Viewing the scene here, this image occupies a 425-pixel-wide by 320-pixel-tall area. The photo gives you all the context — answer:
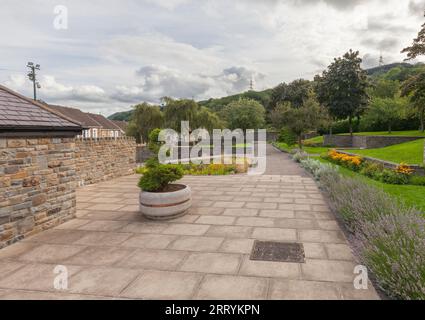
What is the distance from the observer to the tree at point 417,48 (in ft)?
46.0

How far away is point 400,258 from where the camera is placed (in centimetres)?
324

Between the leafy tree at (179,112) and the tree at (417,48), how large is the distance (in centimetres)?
1750

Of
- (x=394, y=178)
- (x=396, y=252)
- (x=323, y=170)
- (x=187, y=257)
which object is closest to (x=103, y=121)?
(x=323, y=170)

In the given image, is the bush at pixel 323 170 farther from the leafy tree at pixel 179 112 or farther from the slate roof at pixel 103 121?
the slate roof at pixel 103 121

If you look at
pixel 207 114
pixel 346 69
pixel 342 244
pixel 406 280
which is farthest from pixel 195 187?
pixel 346 69

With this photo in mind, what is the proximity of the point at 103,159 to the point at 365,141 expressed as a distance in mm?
25485

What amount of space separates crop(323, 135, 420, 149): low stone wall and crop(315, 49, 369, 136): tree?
133 centimetres

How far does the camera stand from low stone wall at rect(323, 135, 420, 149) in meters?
26.2

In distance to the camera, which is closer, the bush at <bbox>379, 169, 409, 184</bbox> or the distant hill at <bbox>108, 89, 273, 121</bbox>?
the bush at <bbox>379, 169, 409, 184</bbox>

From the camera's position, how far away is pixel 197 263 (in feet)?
14.1

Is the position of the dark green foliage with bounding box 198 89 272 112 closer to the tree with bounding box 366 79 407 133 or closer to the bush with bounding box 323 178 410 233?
the tree with bounding box 366 79 407 133

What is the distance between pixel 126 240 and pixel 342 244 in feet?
12.9

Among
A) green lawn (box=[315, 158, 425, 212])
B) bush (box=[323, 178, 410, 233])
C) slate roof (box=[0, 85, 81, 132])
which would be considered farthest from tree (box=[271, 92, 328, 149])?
slate roof (box=[0, 85, 81, 132])
